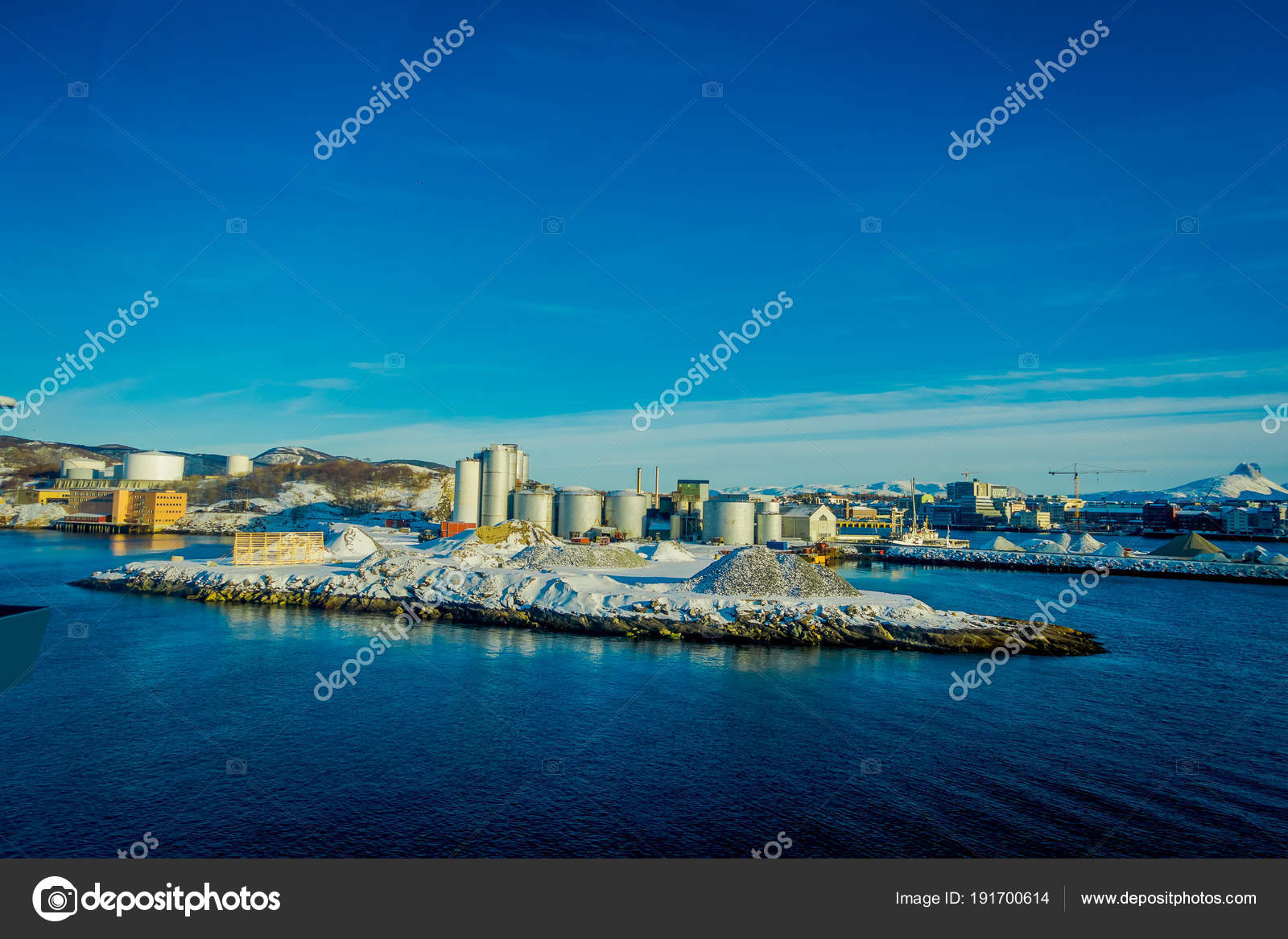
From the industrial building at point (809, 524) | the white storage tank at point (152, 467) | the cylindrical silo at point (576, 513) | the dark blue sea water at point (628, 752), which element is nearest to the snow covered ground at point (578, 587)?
the dark blue sea water at point (628, 752)

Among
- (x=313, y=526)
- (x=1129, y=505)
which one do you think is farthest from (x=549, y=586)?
(x=1129, y=505)

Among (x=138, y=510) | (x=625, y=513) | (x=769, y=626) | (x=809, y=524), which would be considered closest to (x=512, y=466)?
(x=625, y=513)

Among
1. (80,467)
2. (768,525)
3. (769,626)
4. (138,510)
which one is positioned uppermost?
A: (80,467)

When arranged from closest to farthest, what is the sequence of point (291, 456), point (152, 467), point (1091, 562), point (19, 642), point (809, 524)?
1. point (19, 642)
2. point (1091, 562)
3. point (809, 524)
4. point (152, 467)
5. point (291, 456)

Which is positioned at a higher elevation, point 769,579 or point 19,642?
point 19,642

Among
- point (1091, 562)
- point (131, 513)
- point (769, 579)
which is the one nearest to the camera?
point (769, 579)

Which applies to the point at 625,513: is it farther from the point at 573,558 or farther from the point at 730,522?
the point at 573,558
